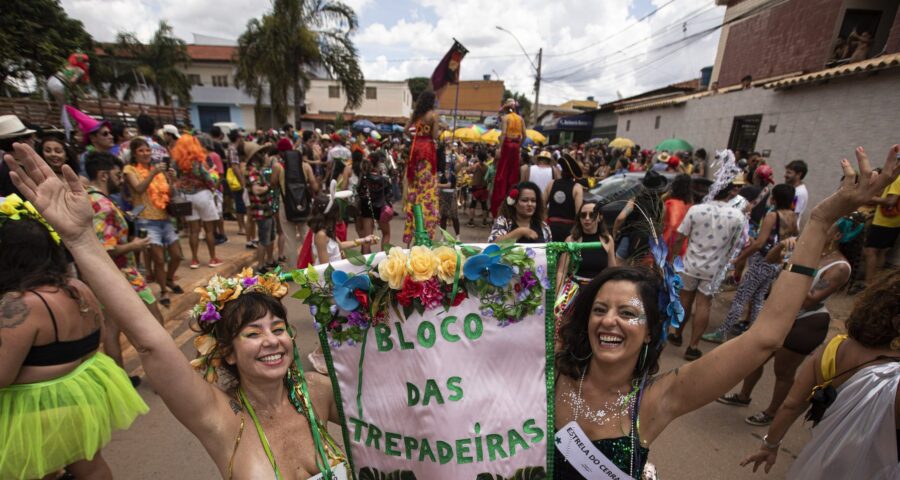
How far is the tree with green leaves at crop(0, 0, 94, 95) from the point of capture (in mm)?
14133

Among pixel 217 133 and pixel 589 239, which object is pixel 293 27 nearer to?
pixel 217 133

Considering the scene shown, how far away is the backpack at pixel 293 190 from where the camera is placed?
5.63 meters

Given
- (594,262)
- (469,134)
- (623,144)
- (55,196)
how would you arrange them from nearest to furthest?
(55,196) → (594,262) → (623,144) → (469,134)

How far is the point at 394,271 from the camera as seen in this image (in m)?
1.40

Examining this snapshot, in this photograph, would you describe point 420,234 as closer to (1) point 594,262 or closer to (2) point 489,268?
(2) point 489,268

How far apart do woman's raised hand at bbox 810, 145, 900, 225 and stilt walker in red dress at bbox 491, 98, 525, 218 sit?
590cm

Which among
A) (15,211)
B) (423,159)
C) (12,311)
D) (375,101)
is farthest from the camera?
(375,101)

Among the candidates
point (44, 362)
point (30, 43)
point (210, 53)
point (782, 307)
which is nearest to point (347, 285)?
point (782, 307)

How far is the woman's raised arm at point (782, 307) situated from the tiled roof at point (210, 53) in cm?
4792

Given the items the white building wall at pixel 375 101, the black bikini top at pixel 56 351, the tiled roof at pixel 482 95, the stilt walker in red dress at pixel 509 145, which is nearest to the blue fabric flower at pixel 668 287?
the black bikini top at pixel 56 351

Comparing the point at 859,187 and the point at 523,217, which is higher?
the point at 859,187

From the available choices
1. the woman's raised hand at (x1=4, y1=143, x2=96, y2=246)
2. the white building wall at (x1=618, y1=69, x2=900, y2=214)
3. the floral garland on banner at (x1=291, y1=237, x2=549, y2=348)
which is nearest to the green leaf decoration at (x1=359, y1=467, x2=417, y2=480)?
the floral garland on banner at (x1=291, y1=237, x2=549, y2=348)

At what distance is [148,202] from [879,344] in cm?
641

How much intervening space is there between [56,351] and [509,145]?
21.2 feet
